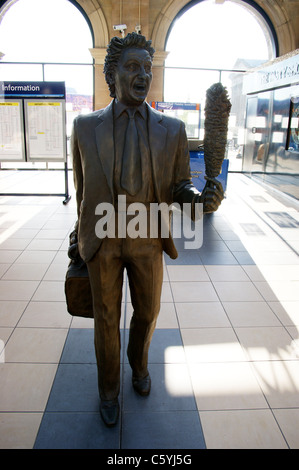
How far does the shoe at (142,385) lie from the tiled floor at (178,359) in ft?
0.20

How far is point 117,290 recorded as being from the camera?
7.69 ft

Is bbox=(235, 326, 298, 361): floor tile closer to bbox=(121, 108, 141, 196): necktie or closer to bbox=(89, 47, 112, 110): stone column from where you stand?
bbox=(121, 108, 141, 196): necktie

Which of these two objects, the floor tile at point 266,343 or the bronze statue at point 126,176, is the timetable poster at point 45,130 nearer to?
the floor tile at point 266,343

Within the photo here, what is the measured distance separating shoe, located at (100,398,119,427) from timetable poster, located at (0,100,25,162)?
6853mm

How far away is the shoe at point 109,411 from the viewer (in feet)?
8.05

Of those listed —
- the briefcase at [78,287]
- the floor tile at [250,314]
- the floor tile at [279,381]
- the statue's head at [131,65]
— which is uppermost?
the statue's head at [131,65]

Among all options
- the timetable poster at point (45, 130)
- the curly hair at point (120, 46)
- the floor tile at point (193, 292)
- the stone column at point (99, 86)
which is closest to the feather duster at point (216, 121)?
the curly hair at point (120, 46)

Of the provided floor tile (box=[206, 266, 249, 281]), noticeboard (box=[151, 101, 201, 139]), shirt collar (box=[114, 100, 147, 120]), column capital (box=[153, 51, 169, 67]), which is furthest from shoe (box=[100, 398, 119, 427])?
column capital (box=[153, 51, 169, 67])

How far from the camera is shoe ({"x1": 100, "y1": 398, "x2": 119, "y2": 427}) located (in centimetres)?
246

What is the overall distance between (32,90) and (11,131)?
944 millimetres

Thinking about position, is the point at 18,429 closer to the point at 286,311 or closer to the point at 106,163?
the point at 106,163

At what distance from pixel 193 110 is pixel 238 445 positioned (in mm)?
11789

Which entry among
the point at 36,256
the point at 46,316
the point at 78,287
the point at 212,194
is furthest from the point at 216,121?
the point at 36,256

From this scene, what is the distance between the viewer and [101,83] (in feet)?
39.6
